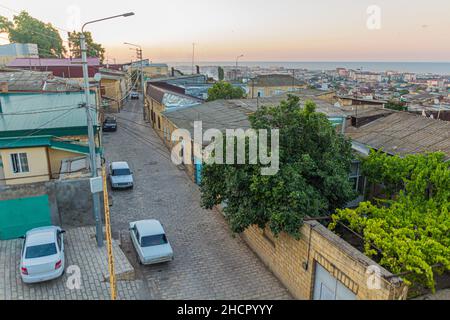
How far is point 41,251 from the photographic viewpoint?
11188mm

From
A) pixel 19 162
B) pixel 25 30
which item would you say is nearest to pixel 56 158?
pixel 19 162

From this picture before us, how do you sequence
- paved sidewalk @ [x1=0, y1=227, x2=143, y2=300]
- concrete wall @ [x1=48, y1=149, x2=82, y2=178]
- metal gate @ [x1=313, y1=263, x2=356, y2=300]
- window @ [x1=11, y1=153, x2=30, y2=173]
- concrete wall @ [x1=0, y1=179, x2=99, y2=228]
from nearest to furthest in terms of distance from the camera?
metal gate @ [x1=313, y1=263, x2=356, y2=300]
paved sidewalk @ [x1=0, y1=227, x2=143, y2=300]
concrete wall @ [x1=0, y1=179, x2=99, y2=228]
window @ [x1=11, y1=153, x2=30, y2=173]
concrete wall @ [x1=48, y1=149, x2=82, y2=178]

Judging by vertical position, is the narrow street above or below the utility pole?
below

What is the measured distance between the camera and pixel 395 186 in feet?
42.7

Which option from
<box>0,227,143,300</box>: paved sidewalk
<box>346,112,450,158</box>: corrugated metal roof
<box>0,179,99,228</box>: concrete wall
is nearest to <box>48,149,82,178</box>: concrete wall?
<box>0,179,99,228</box>: concrete wall

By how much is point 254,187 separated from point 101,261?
6.33 metres

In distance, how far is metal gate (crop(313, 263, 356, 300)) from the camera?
901 centimetres

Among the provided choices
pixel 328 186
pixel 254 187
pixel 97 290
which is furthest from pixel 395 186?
pixel 97 290

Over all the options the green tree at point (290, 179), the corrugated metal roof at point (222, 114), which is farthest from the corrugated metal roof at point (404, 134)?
the green tree at point (290, 179)

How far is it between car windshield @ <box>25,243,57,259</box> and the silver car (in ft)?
26.9

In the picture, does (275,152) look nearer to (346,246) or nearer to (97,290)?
(346,246)

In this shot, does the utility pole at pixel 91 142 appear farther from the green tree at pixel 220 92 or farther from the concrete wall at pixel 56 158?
the green tree at pixel 220 92

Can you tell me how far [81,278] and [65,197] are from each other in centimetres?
400

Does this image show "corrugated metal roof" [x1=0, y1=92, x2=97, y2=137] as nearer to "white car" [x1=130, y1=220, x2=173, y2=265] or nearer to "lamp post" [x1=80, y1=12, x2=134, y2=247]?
"lamp post" [x1=80, y1=12, x2=134, y2=247]
